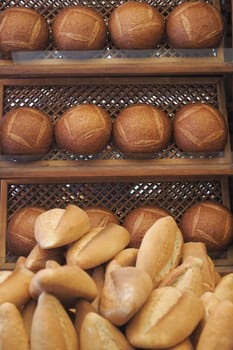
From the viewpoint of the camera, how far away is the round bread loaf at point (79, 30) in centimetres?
194

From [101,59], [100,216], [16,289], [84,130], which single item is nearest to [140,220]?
[100,216]

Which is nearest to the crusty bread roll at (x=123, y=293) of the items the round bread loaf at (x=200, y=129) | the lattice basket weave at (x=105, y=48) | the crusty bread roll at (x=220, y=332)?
the crusty bread roll at (x=220, y=332)

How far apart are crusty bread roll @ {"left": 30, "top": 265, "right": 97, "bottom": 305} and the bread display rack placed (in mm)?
1033

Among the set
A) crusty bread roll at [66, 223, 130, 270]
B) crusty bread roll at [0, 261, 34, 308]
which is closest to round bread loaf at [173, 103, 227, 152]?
crusty bread roll at [66, 223, 130, 270]

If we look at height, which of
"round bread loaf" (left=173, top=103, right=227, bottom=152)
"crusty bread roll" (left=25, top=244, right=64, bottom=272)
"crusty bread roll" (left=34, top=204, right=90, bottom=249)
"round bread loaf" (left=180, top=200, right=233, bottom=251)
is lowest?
"round bread loaf" (left=180, top=200, right=233, bottom=251)

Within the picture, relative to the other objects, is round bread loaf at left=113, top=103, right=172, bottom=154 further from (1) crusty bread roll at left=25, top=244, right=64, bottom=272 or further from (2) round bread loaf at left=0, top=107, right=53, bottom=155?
(1) crusty bread roll at left=25, top=244, right=64, bottom=272

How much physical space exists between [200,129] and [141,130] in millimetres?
215

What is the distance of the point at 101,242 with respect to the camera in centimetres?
103

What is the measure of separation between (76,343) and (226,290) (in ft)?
1.01

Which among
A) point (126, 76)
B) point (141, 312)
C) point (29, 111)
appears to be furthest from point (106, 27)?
point (141, 312)

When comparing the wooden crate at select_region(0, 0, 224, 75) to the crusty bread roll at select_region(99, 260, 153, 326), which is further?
the wooden crate at select_region(0, 0, 224, 75)

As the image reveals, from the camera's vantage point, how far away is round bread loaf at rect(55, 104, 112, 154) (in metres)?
1.90

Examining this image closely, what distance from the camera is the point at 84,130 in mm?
1895

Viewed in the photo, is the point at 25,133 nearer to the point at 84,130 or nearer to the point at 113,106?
the point at 84,130
